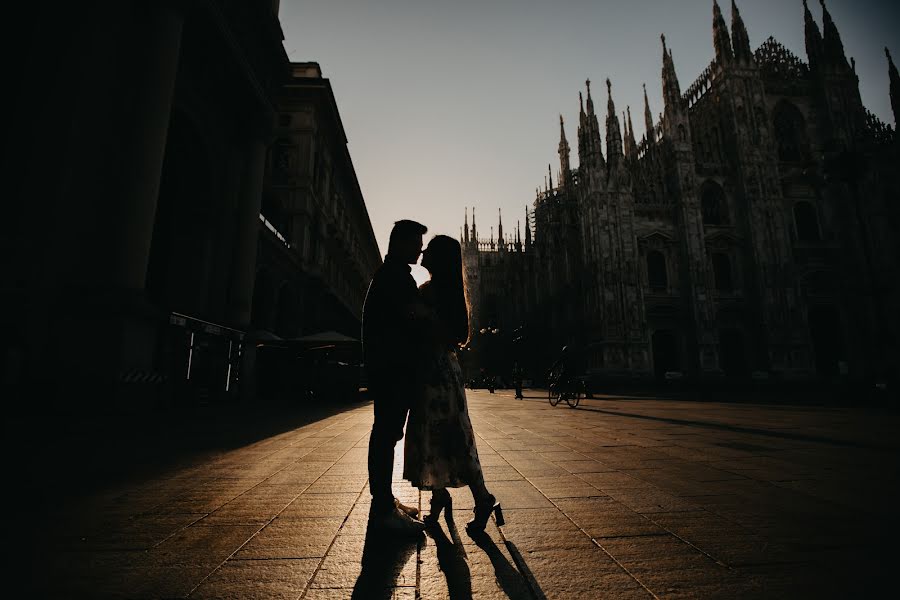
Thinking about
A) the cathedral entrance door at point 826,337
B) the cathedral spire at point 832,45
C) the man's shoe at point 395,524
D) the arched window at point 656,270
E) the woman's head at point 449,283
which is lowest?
the man's shoe at point 395,524

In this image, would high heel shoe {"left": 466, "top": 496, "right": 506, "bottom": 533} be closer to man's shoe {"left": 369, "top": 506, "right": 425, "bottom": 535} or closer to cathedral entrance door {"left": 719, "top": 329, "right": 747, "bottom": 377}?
man's shoe {"left": 369, "top": 506, "right": 425, "bottom": 535}

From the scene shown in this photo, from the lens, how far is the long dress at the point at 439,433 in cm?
242

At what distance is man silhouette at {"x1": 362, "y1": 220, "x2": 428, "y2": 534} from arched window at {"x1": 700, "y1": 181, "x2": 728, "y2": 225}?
33304 mm

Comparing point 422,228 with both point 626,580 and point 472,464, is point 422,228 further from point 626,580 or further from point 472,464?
point 626,580

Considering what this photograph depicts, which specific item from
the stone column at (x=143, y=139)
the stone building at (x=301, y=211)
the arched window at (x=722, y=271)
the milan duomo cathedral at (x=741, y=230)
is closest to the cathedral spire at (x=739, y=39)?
the milan duomo cathedral at (x=741, y=230)

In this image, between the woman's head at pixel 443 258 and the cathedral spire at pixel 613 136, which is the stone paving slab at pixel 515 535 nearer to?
the woman's head at pixel 443 258

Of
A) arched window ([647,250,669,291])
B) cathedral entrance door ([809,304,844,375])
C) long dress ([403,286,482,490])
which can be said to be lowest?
long dress ([403,286,482,490])

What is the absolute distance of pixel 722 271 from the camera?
95.9 ft

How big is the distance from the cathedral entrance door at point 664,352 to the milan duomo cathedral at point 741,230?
7 cm

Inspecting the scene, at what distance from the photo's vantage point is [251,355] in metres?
14.9

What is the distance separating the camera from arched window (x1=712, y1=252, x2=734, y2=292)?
29016mm

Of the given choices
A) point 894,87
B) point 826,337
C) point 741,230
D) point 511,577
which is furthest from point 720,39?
point 511,577

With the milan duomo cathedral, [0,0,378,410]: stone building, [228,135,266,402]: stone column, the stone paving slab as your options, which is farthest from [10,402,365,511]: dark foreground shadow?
the milan duomo cathedral

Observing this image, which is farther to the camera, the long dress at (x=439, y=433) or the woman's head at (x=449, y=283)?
the woman's head at (x=449, y=283)
